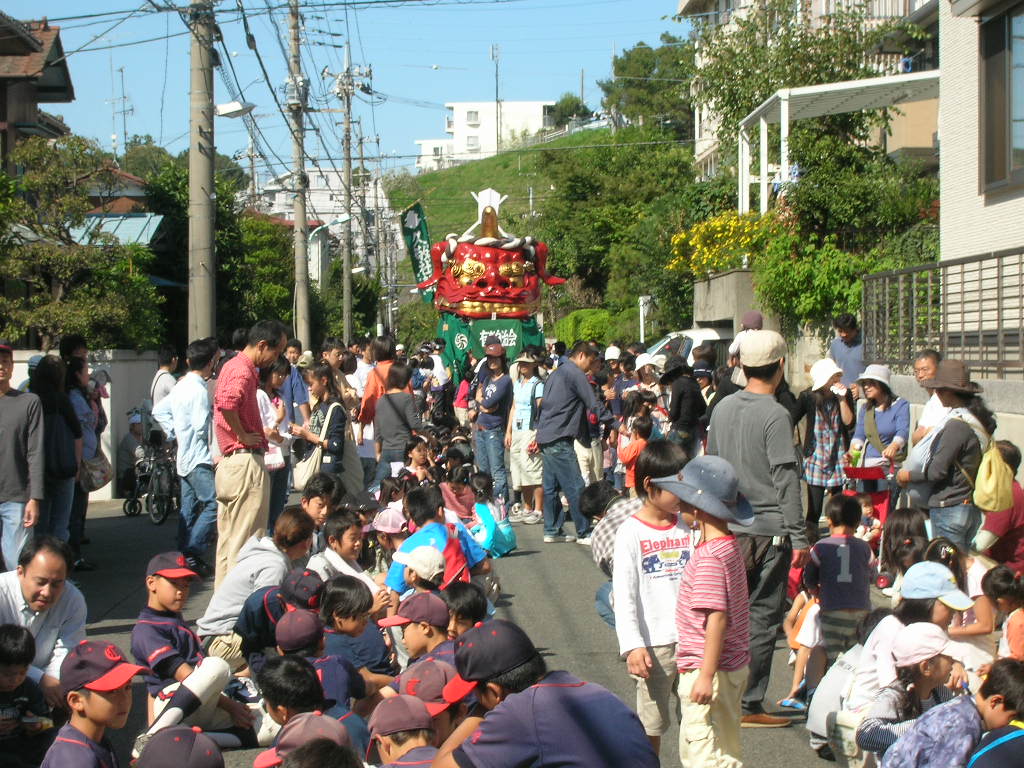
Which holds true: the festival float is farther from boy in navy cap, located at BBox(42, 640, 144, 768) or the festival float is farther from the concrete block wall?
boy in navy cap, located at BBox(42, 640, 144, 768)

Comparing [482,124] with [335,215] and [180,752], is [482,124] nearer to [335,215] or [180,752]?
[335,215]

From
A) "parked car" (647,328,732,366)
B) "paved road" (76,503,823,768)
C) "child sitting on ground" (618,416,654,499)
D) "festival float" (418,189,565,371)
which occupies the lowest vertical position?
"paved road" (76,503,823,768)

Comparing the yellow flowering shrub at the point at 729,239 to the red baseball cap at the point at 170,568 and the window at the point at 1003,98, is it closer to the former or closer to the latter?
the window at the point at 1003,98

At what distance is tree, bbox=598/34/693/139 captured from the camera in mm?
62344

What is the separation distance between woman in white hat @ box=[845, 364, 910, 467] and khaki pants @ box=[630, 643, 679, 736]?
4986 mm

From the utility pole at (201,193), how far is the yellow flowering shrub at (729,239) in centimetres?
966

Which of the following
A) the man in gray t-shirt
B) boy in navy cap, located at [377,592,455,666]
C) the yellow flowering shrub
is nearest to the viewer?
boy in navy cap, located at [377,592,455,666]

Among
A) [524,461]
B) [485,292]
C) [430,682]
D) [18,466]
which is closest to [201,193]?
[524,461]

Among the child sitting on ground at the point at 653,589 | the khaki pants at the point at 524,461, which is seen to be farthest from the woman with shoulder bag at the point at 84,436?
the child sitting on ground at the point at 653,589

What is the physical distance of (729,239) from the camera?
21.0 m

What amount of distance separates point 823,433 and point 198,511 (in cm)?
530

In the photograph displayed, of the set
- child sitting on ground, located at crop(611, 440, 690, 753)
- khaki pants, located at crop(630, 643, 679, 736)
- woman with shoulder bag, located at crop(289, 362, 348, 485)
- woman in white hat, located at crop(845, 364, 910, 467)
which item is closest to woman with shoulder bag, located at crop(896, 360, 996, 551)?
woman in white hat, located at crop(845, 364, 910, 467)

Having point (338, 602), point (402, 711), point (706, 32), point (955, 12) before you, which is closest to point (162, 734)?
point (402, 711)

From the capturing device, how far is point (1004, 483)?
22.9 feet
